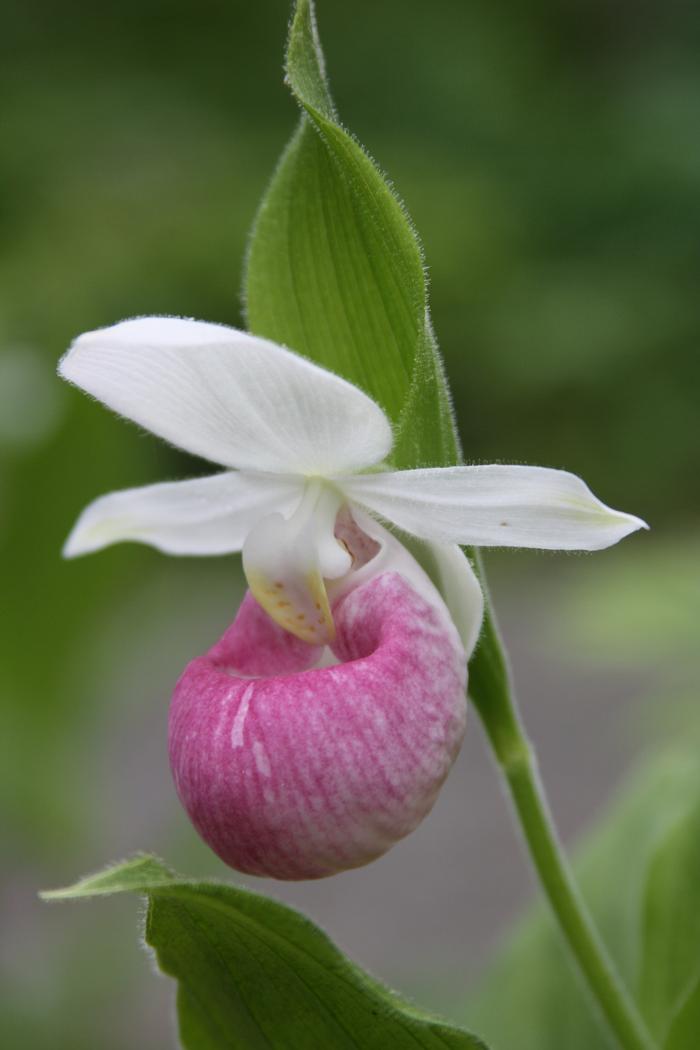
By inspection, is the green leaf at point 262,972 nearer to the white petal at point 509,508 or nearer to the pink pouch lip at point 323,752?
the pink pouch lip at point 323,752

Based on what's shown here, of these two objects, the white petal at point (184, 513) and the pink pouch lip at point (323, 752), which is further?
the white petal at point (184, 513)

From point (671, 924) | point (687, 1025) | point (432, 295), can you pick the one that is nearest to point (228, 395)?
point (687, 1025)

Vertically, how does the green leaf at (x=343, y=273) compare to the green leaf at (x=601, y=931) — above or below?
above

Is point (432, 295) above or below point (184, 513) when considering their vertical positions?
above

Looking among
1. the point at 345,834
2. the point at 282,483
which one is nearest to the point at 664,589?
the point at 282,483

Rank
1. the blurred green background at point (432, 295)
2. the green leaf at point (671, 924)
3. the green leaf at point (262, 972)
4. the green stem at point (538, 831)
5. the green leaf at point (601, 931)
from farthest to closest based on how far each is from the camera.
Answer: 1. the blurred green background at point (432, 295)
2. the green leaf at point (601, 931)
3. the green leaf at point (671, 924)
4. the green stem at point (538, 831)
5. the green leaf at point (262, 972)

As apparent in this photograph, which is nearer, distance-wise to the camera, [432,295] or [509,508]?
[509,508]

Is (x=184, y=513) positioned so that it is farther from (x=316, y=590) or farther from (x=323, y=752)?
(x=323, y=752)

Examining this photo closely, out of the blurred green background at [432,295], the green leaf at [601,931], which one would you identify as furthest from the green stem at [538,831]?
the blurred green background at [432,295]

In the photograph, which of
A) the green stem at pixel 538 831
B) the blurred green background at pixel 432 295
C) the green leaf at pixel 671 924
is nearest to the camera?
the green stem at pixel 538 831
